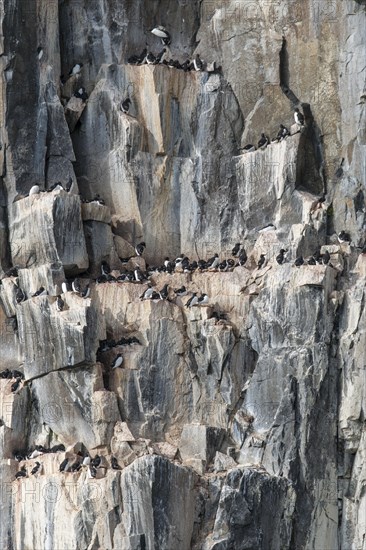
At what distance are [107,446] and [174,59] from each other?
38.5 feet

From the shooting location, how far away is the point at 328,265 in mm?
51094

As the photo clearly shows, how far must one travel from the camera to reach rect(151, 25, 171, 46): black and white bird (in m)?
57.4

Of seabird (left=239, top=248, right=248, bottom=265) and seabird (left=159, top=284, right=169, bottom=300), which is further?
seabird (left=239, top=248, right=248, bottom=265)

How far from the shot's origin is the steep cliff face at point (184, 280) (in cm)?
4972

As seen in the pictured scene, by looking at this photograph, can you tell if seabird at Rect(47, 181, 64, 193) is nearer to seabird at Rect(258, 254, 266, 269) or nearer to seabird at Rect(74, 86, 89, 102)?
seabird at Rect(74, 86, 89, 102)

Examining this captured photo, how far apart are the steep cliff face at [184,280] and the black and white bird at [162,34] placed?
10.8 inches

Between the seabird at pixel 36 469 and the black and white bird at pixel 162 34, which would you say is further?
the black and white bird at pixel 162 34

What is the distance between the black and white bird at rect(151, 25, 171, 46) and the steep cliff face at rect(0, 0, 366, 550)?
274 mm

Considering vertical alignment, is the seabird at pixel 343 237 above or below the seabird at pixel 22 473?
above

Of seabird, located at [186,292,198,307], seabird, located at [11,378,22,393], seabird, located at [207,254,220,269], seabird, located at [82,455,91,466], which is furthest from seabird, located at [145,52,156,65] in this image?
seabird, located at [82,455,91,466]

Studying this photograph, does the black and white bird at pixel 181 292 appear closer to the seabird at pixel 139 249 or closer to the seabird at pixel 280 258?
the seabird at pixel 139 249

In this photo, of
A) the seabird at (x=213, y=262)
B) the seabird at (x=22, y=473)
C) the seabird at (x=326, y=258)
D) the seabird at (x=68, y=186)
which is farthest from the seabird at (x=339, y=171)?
A: the seabird at (x=22, y=473)

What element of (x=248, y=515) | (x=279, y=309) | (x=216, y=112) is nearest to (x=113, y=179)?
(x=216, y=112)

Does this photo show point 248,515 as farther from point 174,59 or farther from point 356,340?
point 174,59
